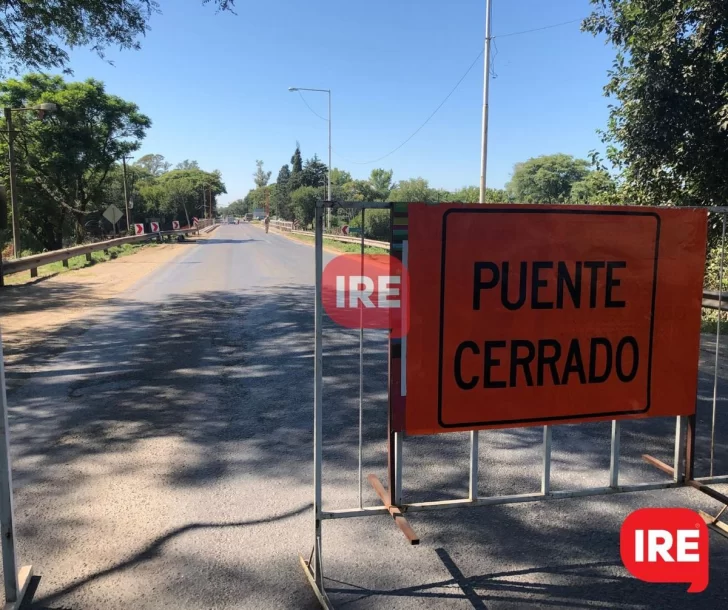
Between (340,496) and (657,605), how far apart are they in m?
1.84

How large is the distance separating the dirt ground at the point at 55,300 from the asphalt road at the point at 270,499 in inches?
78.2

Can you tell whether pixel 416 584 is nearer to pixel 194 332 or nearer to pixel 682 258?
pixel 682 258

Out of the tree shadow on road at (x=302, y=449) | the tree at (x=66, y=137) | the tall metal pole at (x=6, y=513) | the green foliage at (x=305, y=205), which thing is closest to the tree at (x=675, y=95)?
the tree shadow on road at (x=302, y=449)

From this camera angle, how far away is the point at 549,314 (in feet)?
10.8

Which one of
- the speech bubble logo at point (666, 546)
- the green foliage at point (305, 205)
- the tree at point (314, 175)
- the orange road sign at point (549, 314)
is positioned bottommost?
the speech bubble logo at point (666, 546)

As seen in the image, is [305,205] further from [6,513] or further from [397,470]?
[6,513]

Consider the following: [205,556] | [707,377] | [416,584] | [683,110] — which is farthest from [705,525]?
[683,110]

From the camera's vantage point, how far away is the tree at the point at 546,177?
97.8 metres

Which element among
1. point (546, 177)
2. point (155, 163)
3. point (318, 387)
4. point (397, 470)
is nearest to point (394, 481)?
point (397, 470)

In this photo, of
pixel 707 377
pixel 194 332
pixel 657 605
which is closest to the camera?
pixel 657 605

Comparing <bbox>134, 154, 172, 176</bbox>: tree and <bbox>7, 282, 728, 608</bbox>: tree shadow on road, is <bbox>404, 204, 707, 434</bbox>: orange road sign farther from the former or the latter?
<bbox>134, 154, 172, 176</bbox>: tree

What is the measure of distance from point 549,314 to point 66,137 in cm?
3455

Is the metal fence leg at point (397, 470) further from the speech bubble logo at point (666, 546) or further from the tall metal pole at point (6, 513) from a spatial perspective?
the tall metal pole at point (6, 513)

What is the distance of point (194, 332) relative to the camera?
8.99 metres
